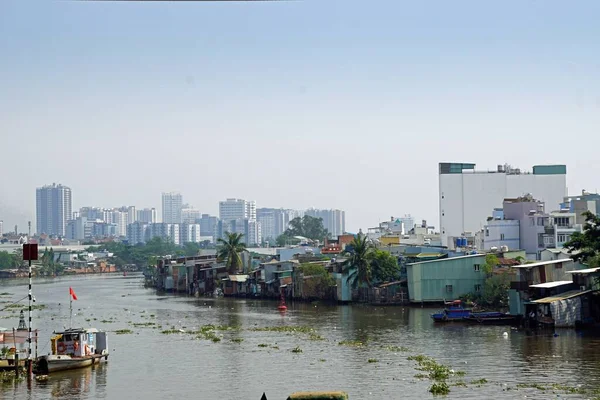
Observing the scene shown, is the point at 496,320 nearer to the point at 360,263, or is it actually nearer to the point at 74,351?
the point at 360,263

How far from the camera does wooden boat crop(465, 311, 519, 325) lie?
39562 millimetres

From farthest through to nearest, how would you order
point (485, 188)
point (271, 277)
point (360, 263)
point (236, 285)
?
point (485, 188) < point (236, 285) < point (271, 277) < point (360, 263)

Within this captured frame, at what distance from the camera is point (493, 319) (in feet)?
131

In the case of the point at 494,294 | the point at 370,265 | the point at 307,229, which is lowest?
the point at 494,294

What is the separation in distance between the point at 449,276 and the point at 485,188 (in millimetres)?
29430

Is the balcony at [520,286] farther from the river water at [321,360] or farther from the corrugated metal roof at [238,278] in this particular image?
the corrugated metal roof at [238,278]

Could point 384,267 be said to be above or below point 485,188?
below

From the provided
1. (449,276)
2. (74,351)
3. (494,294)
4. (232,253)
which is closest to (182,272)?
(232,253)

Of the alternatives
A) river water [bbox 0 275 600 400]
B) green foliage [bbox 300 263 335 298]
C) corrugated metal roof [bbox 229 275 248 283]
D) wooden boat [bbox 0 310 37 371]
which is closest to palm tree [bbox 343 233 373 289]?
green foliage [bbox 300 263 335 298]

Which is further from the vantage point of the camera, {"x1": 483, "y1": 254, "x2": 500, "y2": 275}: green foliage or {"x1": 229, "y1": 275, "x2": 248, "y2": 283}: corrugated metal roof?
{"x1": 229, "y1": 275, "x2": 248, "y2": 283}: corrugated metal roof

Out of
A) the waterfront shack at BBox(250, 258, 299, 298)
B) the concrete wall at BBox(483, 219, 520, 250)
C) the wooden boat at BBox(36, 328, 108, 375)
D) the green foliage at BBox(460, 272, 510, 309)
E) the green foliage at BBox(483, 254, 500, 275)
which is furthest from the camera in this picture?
the waterfront shack at BBox(250, 258, 299, 298)

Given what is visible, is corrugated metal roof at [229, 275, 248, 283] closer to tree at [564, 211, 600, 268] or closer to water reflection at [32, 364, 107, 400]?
tree at [564, 211, 600, 268]

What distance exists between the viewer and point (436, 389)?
947 inches

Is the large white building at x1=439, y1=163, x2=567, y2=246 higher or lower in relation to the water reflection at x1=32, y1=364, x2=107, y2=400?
higher
